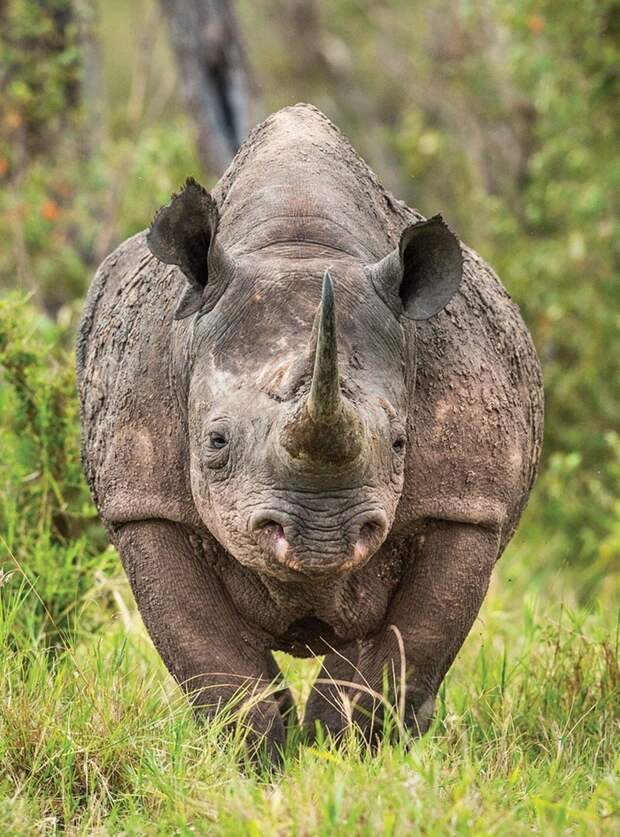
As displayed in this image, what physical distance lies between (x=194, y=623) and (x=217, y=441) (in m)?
0.83

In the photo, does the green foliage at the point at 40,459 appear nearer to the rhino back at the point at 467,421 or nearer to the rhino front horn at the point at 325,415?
the rhino back at the point at 467,421

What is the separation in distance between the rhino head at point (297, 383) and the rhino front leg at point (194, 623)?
40 centimetres

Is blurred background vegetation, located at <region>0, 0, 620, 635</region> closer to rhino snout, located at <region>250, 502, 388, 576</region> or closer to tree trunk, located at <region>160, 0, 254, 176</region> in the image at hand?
tree trunk, located at <region>160, 0, 254, 176</region>

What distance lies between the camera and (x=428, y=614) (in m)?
5.88

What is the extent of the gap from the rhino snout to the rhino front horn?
19cm

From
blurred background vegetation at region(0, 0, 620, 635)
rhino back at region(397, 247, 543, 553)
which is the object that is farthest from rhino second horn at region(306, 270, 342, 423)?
blurred background vegetation at region(0, 0, 620, 635)

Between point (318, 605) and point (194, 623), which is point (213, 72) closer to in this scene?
point (194, 623)

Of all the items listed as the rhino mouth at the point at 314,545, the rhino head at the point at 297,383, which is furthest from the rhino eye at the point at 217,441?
the rhino mouth at the point at 314,545

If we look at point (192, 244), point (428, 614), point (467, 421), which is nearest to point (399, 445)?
point (467, 421)

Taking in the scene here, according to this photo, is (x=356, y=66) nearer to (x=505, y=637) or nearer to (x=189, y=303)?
(x=505, y=637)

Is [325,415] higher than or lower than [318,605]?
higher

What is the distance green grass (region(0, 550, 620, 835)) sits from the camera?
4590 mm

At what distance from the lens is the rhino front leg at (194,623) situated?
5777 mm

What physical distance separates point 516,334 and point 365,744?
1.70 meters
